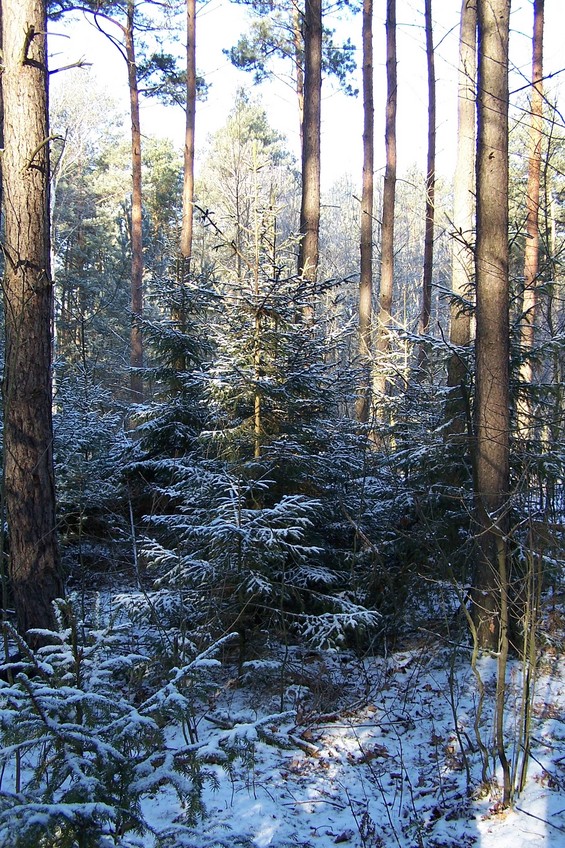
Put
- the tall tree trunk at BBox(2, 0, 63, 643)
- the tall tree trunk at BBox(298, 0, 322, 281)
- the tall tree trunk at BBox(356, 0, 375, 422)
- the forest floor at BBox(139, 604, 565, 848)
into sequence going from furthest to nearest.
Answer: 1. the tall tree trunk at BBox(356, 0, 375, 422)
2. the tall tree trunk at BBox(298, 0, 322, 281)
3. the tall tree trunk at BBox(2, 0, 63, 643)
4. the forest floor at BBox(139, 604, 565, 848)

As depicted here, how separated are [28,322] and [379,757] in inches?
172

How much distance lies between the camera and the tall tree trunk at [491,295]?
5.39 meters

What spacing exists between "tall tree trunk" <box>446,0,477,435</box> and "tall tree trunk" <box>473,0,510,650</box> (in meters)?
0.90

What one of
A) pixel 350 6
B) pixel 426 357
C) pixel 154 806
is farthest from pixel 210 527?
pixel 350 6

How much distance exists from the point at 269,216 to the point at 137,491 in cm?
471

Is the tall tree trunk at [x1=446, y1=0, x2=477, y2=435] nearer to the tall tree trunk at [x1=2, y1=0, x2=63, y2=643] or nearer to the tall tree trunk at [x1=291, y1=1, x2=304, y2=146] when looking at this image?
the tall tree trunk at [x1=2, y1=0, x2=63, y2=643]

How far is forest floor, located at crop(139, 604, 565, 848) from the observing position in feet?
11.2

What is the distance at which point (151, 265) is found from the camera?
2773 cm

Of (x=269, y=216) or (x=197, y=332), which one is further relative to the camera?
(x=197, y=332)

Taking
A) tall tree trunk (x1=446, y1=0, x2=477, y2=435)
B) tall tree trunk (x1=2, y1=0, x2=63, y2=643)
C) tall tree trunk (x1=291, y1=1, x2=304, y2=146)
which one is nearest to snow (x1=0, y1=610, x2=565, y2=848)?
tall tree trunk (x1=2, y1=0, x2=63, y2=643)

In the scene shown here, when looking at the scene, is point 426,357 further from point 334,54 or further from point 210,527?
point 334,54

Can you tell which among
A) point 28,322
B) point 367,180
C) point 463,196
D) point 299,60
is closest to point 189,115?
point 299,60

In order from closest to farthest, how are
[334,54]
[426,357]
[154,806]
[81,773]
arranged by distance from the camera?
[81,773] → [154,806] → [426,357] → [334,54]

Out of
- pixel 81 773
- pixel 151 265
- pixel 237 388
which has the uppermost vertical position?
pixel 151 265
